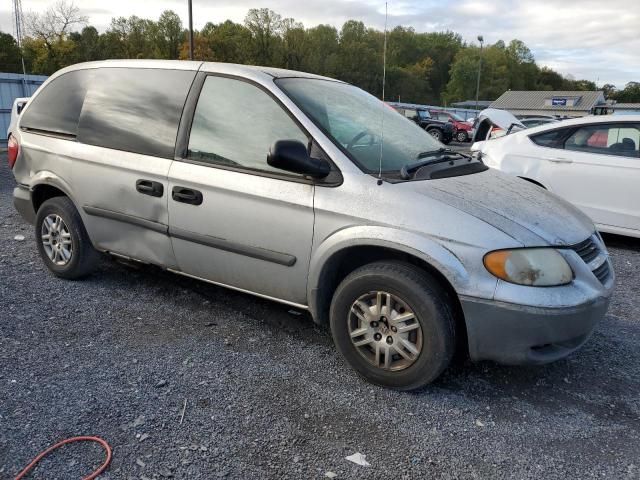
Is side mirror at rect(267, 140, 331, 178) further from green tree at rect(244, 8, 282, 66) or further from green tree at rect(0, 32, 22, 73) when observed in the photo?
green tree at rect(244, 8, 282, 66)

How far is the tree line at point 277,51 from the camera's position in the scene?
176 ft

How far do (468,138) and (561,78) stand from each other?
353 ft

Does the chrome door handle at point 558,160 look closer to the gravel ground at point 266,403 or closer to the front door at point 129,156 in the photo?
Answer: the gravel ground at point 266,403

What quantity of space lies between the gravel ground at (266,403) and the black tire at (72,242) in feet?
1.15

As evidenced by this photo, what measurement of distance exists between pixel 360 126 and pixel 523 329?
1620 mm

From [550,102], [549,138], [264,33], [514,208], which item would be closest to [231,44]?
[264,33]

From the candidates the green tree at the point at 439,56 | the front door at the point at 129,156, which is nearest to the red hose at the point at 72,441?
the front door at the point at 129,156

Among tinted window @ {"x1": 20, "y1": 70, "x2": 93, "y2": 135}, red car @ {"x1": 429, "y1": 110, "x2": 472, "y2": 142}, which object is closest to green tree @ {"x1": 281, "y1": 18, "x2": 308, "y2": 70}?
red car @ {"x1": 429, "y1": 110, "x2": 472, "y2": 142}

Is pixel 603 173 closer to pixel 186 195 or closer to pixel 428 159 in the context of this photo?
pixel 428 159

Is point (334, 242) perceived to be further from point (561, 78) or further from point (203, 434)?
point (561, 78)

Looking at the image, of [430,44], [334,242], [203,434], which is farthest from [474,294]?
[430,44]

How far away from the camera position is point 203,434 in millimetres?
2668

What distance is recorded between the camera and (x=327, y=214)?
3139 millimetres

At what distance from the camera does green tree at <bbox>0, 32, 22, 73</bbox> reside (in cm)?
5019
